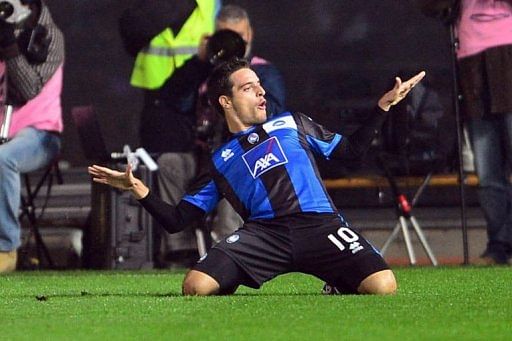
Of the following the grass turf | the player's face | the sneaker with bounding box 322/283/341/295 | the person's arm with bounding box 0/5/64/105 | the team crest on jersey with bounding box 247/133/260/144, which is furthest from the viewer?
the person's arm with bounding box 0/5/64/105

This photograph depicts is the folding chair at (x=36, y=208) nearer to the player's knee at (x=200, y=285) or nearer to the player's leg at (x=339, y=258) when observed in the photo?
the player's knee at (x=200, y=285)

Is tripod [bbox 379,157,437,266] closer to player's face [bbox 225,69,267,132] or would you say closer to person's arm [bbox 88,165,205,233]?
player's face [bbox 225,69,267,132]

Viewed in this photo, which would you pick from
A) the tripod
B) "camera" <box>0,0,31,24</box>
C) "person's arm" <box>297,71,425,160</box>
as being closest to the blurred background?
the tripod

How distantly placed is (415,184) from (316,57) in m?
1.28

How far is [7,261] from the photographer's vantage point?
11.3 meters

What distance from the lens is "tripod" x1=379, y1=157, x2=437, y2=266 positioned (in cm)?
1187

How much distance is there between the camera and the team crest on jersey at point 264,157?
28.1 feet

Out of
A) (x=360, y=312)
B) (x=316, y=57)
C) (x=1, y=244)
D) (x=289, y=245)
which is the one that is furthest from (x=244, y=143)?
(x=316, y=57)

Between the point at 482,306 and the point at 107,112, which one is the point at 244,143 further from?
the point at 107,112

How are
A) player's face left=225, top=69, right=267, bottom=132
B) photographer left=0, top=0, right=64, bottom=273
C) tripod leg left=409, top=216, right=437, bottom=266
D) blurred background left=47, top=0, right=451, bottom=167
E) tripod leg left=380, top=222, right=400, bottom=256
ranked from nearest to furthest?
player's face left=225, top=69, right=267, bottom=132
photographer left=0, top=0, right=64, bottom=273
tripod leg left=409, top=216, right=437, bottom=266
tripod leg left=380, top=222, right=400, bottom=256
blurred background left=47, top=0, right=451, bottom=167

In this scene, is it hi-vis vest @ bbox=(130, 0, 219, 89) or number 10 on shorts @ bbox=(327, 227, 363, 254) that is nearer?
number 10 on shorts @ bbox=(327, 227, 363, 254)

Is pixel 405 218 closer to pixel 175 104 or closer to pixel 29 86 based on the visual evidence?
pixel 175 104

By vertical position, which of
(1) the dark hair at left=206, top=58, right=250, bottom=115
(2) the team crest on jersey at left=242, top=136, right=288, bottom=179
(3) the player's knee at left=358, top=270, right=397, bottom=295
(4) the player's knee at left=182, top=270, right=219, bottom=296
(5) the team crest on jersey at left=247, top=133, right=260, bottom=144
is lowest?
(3) the player's knee at left=358, top=270, right=397, bottom=295

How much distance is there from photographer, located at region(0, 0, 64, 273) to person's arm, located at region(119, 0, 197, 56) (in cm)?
57
